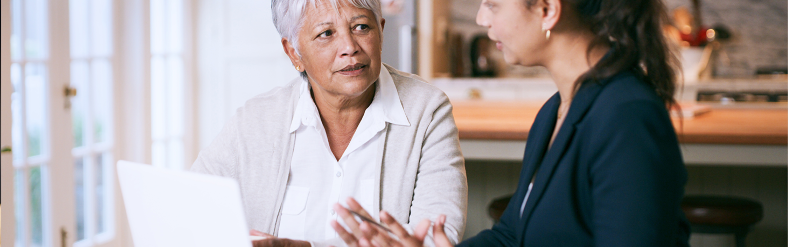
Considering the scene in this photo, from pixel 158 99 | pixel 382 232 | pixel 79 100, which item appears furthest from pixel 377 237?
pixel 158 99

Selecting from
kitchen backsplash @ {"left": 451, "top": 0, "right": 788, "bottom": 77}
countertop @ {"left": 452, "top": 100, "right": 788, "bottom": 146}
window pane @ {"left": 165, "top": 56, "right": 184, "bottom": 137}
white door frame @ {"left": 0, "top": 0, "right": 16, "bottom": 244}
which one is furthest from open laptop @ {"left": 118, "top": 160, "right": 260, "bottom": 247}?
kitchen backsplash @ {"left": 451, "top": 0, "right": 788, "bottom": 77}

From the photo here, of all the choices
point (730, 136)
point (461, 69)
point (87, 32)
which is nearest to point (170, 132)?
point (87, 32)

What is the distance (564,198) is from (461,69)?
3.59 metres

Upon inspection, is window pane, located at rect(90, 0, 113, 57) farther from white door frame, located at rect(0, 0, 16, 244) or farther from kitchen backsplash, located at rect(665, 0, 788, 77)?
kitchen backsplash, located at rect(665, 0, 788, 77)

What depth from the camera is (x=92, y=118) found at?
10.3ft

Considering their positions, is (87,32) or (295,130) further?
(87,32)

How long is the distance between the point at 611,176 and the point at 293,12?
0.80 meters

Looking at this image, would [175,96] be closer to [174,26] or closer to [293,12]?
[174,26]

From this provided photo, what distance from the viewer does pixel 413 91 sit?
4.78 ft

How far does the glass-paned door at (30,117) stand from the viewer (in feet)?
8.48

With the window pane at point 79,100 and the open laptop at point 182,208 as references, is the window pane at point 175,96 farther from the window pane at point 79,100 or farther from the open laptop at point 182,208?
the open laptop at point 182,208

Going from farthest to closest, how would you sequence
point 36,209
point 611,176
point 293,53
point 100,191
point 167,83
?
point 167,83
point 100,191
point 36,209
point 293,53
point 611,176

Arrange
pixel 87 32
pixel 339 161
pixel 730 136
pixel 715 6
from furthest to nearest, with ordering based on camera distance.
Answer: pixel 715 6 < pixel 87 32 < pixel 730 136 < pixel 339 161

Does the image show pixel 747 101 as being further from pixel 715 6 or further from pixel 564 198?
pixel 564 198
